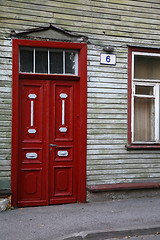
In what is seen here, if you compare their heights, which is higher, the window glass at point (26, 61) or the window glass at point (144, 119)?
the window glass at point (26, 61)

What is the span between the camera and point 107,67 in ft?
23.4

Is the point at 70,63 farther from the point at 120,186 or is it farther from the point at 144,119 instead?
the point at 120,186

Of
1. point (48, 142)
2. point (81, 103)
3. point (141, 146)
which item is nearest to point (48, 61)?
point (81, 103)

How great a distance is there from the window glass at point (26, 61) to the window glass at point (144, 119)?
244 cm

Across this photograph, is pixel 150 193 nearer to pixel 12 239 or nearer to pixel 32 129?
pixel 32 129

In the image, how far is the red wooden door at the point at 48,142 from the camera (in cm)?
673

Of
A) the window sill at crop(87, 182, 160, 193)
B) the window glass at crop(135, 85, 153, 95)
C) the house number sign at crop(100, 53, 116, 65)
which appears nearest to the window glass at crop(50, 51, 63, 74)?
the house number sign at crop(100, 53, 116, 65)

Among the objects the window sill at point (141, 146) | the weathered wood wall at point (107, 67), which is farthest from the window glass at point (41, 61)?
the window sill at point (141, 146)

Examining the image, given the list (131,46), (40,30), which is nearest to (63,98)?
(40,30)

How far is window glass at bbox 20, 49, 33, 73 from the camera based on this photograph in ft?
22.1

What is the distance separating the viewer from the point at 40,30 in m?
6.68

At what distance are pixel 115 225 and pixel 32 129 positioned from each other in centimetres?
253

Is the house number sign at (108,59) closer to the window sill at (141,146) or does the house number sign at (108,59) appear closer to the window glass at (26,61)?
the window glass at (26,61)

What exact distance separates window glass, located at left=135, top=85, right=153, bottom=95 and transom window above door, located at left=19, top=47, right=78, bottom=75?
4.80ft
